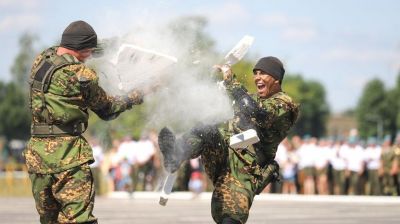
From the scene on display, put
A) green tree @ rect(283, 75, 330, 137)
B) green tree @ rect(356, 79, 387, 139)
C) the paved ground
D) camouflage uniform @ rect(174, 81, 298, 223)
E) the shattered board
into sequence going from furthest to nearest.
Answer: green tree @ rect(283, 75, 330, 137) → green tree @ rect(356, 79, 387, 139) → the paved ground → camouflage uniform @ rect(174, 81, 298, 223) → the shattered board

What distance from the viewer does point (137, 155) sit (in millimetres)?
27922

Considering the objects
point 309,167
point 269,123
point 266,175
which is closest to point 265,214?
point 266,175

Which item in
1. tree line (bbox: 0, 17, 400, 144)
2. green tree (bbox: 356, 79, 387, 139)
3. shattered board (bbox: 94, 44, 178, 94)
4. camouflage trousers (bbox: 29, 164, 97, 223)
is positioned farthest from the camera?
green tree (bbox: 356, 79, 387, 139)

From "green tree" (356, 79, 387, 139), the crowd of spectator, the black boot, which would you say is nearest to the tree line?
"green tree" (356, 79, 387, 139)

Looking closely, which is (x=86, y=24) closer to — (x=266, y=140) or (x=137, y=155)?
(x=266, y=140)

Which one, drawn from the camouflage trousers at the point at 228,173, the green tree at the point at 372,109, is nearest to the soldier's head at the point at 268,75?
the camouflage trousers at the point at 228,173

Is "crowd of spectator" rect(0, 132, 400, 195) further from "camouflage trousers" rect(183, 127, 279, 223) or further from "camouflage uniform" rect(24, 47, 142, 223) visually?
"camouflage uniform" rect(24, 47, 142, 223)

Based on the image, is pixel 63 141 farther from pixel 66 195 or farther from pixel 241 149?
pixel 241 149

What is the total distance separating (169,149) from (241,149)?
2.20ft

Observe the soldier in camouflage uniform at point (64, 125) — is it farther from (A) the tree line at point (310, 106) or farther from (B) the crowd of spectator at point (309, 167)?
(A) the tree line at point (310, 106)

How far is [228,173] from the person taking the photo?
344 inches

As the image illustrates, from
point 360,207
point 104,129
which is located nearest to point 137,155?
point 360,207

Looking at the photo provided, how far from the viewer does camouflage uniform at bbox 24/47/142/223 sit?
7445 mm

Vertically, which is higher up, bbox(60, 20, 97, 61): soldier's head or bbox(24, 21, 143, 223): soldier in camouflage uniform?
bbox(60, 20, 97, 61): soldier's head
